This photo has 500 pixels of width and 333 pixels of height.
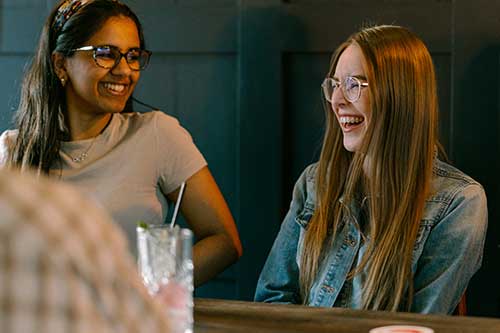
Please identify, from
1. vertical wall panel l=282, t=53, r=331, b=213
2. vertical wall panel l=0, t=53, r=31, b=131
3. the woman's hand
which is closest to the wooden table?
the woman's hand

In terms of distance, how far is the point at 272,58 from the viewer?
252 centimetres

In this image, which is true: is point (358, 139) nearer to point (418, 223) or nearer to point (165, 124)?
point (418, 223)

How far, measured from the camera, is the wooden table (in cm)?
150

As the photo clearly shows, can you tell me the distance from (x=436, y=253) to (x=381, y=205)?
0.15 meters

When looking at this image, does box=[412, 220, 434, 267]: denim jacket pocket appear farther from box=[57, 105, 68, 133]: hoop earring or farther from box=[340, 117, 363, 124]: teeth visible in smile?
box=[57, 105, 68, 133]: hoop earring

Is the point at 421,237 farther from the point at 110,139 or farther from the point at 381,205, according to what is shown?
the point at 110,139

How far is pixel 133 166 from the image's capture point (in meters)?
2.37

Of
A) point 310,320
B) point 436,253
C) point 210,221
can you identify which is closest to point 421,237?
point 436,253

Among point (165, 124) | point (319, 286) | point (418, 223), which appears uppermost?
point (165, 124)

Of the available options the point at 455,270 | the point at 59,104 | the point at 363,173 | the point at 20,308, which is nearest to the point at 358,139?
the point at 363,173

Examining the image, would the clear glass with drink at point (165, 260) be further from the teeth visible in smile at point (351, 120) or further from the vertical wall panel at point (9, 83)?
the vertical wall panel at point (9, 83)

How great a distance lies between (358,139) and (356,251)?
0.24 metres

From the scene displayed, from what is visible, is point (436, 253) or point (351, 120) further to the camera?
point (351, 120)

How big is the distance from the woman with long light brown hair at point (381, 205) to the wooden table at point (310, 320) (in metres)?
→ 0.29
